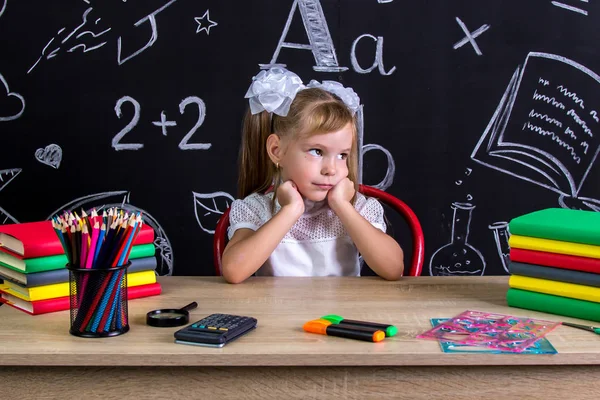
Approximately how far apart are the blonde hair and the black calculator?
0.65m

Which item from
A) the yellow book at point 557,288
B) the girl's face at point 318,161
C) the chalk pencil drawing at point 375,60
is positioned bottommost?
the yellow book at point 557,288

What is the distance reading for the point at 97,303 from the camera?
3.86 feet

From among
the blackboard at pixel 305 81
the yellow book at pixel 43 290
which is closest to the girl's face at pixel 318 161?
the yellow book at pixel 43 290

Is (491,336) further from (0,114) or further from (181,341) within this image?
(0,114)

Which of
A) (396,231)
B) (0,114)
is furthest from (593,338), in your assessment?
(0,114)

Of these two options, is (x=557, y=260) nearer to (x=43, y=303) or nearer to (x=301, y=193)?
(x=301, y=193)

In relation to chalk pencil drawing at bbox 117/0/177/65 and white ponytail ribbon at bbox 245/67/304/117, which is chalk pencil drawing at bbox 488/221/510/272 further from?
chalk pencil drawing at bbox 117/0/177/65

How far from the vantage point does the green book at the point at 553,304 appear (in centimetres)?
127

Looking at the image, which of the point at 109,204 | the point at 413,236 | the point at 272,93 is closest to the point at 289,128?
the point at 272,93

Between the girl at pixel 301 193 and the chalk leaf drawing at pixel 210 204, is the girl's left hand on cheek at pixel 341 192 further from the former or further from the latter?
the chalk leaf drawing at pixel 210 204

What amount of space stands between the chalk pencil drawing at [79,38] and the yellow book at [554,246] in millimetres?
1712

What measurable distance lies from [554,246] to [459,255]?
128 centimetres

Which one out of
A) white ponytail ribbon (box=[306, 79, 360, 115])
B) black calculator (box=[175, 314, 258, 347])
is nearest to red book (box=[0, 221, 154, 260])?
black calculator (box=[175, 314, 258, 347])

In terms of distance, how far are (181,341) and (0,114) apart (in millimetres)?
1731
